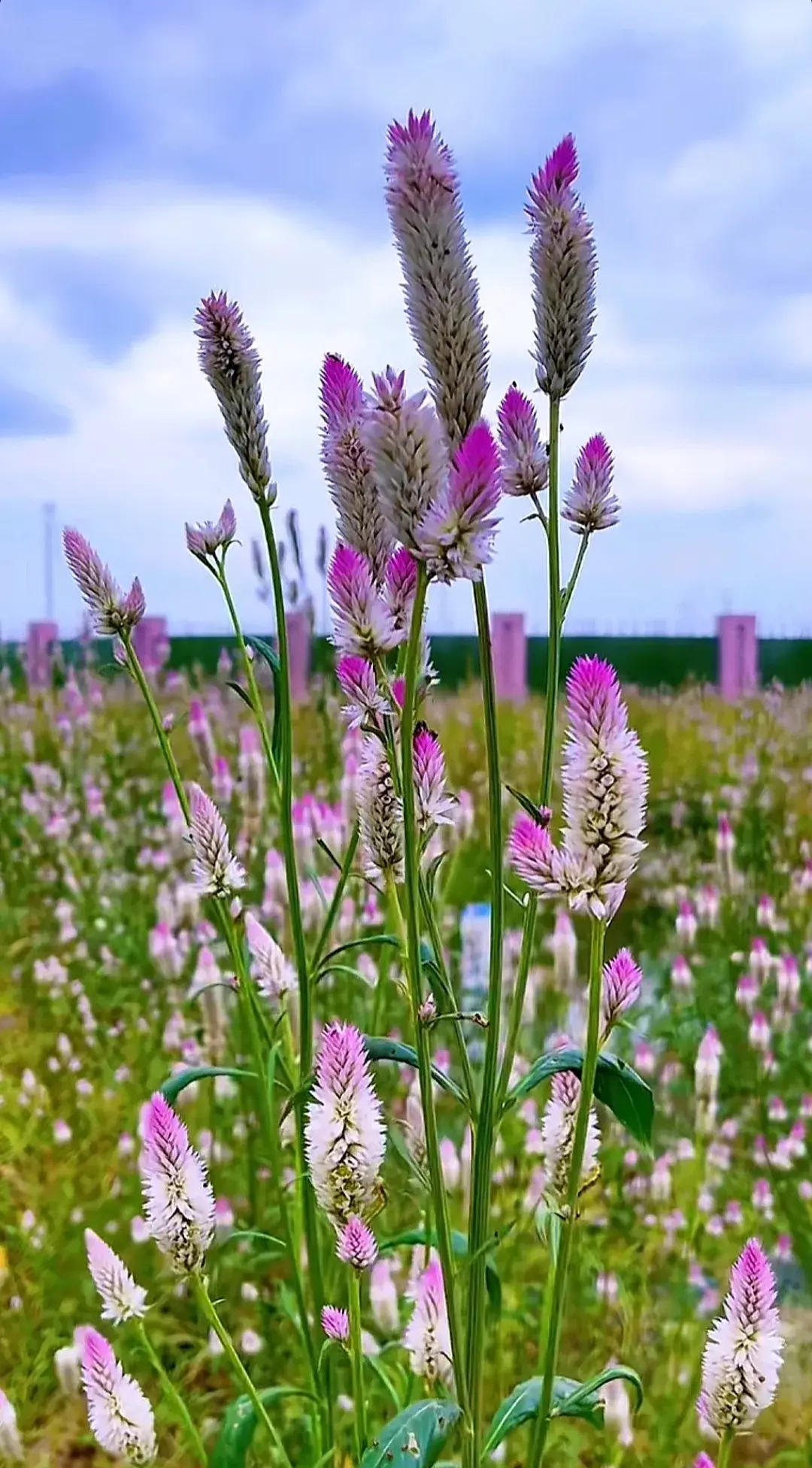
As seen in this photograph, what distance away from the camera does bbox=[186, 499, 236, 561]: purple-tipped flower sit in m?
0.71

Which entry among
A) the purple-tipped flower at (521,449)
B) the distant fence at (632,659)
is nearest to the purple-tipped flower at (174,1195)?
the purple-tipped flower at (521,449)

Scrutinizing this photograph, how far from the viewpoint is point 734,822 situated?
8.75 ft

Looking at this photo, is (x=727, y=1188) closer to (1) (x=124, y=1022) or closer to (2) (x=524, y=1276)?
(2) (x=524, y=1276)

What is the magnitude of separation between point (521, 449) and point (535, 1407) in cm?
45

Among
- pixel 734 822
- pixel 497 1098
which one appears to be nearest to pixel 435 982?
pixel 497 1098

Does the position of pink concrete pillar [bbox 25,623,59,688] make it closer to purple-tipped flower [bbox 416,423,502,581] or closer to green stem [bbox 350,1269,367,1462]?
green stem [bbox 350,1269,367,1462]

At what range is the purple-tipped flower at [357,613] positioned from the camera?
0.49m

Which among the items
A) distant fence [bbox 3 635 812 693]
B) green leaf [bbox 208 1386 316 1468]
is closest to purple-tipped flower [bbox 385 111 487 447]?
green leaf [bbox 208 1386 316 1468]

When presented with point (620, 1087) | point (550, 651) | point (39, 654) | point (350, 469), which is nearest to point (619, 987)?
point (620, 1087)

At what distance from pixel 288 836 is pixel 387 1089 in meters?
1.04

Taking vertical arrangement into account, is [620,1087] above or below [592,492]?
below

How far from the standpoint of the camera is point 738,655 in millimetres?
2906

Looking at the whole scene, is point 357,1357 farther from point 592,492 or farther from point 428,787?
point 592,492

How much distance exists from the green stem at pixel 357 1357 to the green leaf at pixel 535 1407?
68 mm
